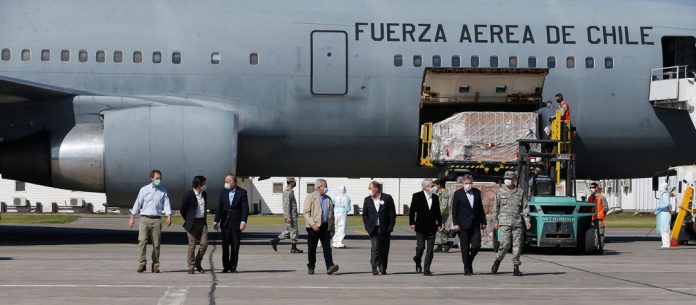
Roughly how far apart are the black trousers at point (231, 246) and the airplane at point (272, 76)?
21.0 feet

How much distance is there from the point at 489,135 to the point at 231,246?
9.61m

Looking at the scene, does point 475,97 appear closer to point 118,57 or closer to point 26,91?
point 118,57

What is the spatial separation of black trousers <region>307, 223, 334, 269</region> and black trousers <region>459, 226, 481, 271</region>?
2.25m

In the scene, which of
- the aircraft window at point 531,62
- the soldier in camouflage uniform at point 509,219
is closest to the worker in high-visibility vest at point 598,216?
the aircraft window at point 531,62

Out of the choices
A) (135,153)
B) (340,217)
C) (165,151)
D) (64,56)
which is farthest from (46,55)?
(340,217)

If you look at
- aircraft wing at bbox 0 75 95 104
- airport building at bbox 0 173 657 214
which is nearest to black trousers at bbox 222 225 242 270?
aircraft wing at bbox 0 75 95 104

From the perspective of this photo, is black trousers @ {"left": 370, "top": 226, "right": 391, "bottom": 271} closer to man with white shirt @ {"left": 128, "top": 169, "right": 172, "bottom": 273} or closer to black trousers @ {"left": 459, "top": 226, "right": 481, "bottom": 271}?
black trousers @ {"left": 459, "top": 226, "right": 481, "bottom": 271}

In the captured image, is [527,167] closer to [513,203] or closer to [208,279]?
[513,203]

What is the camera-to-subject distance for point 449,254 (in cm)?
2608

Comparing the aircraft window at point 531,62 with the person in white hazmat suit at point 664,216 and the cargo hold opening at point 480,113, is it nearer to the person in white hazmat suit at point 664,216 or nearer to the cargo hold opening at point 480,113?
the cargo hold opening at point 480,113

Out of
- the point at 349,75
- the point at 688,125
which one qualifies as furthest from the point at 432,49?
the point at 688,125

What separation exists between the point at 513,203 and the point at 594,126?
9.56m

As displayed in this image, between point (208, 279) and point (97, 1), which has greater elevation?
point (97, 1)

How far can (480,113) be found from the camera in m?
28.0
